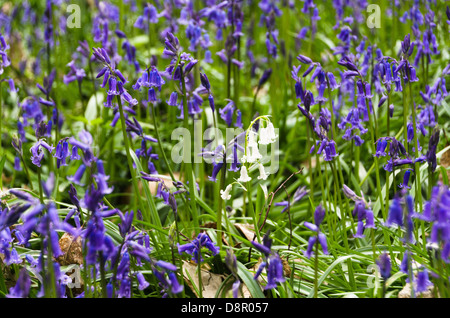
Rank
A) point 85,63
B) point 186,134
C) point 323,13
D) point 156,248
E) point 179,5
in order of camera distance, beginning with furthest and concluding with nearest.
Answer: point 323,13, point 85,63, point 179,5, point 186,134, point 156,248

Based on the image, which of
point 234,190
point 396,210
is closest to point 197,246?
point 396,210

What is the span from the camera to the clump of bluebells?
7.89 feet

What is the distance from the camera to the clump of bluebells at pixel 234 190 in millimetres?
2404

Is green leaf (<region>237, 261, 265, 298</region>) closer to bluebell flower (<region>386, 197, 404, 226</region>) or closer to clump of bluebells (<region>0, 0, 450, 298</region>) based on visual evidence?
clump of bluebells (<region>0, 0, 450, 298</region>)

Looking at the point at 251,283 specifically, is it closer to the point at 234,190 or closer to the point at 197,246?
the point at 197,246

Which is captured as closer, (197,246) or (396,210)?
(396,210)

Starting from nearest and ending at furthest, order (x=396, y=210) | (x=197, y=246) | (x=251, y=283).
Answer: (x=396, y=210), (x=251, y=283), (x=197, y=246)

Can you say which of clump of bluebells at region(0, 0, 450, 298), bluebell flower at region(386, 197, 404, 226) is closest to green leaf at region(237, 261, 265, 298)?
clump of bluebells at region(0, 0, 450, 298)

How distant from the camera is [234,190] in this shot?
460 centimetres

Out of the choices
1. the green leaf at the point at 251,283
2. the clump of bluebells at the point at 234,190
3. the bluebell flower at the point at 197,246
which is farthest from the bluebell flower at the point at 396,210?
the bluebell flower at the point at 197,246
